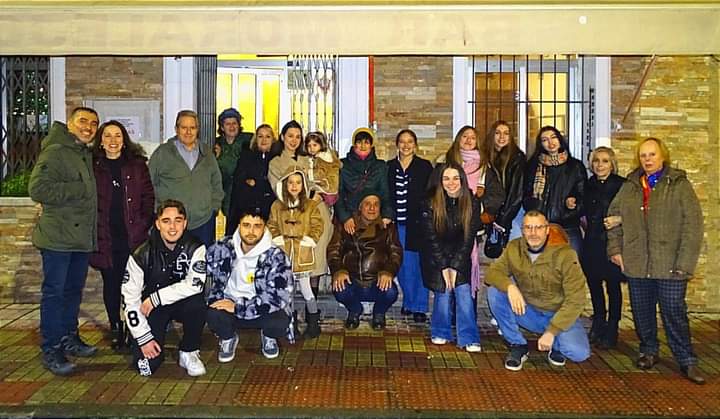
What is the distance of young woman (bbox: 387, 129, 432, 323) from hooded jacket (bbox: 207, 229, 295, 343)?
156 cm

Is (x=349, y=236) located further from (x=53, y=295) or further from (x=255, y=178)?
(x=53, y=295)

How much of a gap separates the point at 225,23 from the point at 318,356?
2766 millimetres

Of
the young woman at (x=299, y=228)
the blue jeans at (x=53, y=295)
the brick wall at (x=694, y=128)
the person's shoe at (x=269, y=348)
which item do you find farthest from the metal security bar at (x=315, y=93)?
the blue jeans at (x=53, y=295)

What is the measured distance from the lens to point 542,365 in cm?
602

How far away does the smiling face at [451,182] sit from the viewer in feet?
21.4

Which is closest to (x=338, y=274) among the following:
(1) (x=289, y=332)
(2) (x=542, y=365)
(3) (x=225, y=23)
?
(1) (x=289, y=332)

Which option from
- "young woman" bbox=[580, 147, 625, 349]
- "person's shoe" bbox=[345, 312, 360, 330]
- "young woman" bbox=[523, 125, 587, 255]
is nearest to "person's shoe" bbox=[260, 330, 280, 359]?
"person's shoe" bbox=[345, 312, 360, 330]

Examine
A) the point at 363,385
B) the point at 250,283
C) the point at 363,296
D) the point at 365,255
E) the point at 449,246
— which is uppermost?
the point at 449,246

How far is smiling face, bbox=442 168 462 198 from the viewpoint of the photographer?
21.4 ft

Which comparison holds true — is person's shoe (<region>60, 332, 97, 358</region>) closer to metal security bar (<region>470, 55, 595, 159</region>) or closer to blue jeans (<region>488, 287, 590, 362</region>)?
blue jeans (<region>488, 287, 590, 362</region>)

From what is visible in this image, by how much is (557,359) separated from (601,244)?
1148 millimetres

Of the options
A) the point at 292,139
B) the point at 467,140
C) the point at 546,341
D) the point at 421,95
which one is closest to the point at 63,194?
the point at 292,139

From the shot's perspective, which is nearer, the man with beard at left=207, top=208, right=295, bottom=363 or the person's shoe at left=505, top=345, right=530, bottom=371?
the person's shoe at left=505, top=345, right=530, bottom=371

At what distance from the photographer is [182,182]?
22.1ft
